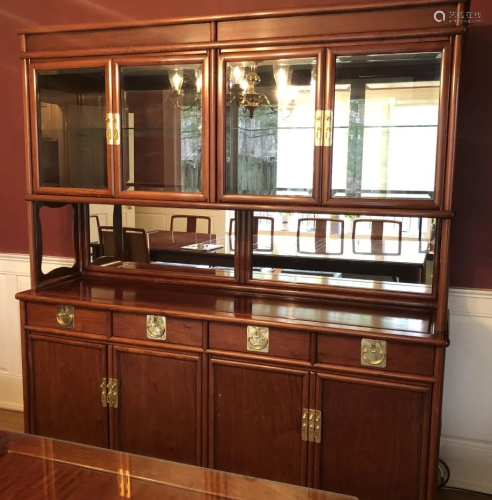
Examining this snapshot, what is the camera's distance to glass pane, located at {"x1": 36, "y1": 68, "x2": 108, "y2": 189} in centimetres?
229

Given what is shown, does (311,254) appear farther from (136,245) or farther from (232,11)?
(232,11)

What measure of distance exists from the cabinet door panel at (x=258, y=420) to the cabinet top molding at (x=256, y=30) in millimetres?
1232

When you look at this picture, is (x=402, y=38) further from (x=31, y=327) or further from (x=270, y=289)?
(x=31, y=327)

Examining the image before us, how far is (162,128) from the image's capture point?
91.1 inches

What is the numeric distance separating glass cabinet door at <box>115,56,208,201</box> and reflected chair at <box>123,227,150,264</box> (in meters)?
0.36

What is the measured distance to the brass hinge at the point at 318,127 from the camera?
6.51ft

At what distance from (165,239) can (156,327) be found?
0.50 metres

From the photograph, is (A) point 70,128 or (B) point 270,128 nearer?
(B) point 270,128

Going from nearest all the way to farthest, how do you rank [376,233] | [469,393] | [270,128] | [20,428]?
1. [270,128]
2. [376,233]
3. [469,393]
4. [20,428]

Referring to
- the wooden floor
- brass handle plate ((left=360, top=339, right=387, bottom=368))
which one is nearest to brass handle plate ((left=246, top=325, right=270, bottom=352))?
brass handle plate ((left=360, top=339, right=387, bottom=368))

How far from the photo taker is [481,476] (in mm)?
2381

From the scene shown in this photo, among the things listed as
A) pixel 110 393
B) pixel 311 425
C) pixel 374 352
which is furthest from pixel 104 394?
pixel 374 352

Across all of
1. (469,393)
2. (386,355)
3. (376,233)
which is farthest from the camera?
(469,393)

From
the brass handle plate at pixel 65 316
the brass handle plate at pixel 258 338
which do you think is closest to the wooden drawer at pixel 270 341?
the brass handle plate at pixel 258 338
